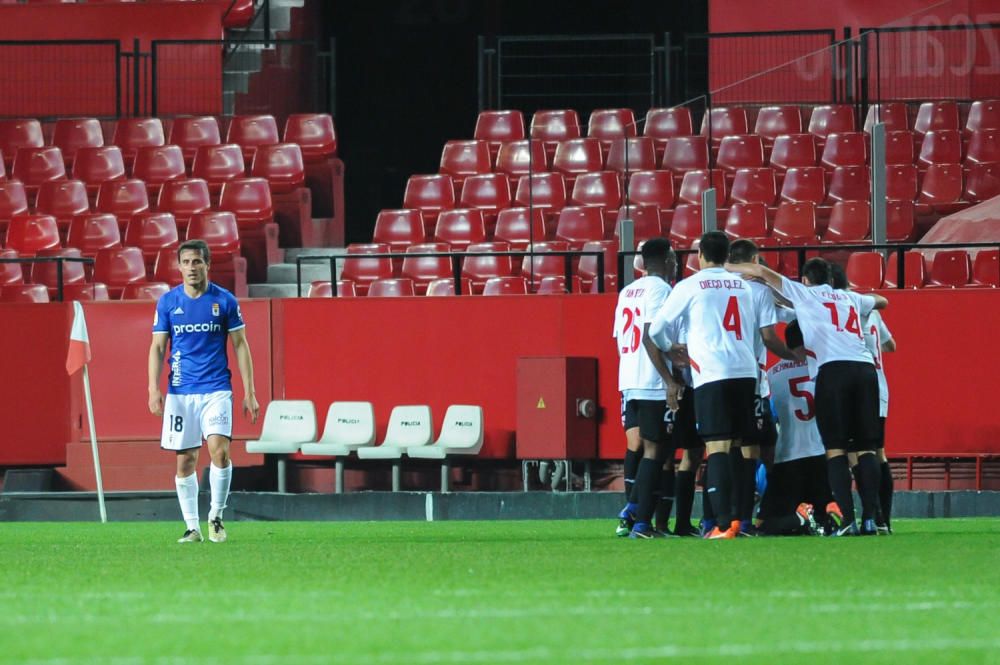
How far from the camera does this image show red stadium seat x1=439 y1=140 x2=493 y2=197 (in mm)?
21938

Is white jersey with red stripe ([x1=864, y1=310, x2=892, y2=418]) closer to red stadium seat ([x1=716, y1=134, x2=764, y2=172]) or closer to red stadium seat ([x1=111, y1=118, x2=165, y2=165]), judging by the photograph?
red stadium seat ([x1=716, y1=134, x2=764, y2=172])

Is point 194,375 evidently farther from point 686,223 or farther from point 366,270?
point 366,270

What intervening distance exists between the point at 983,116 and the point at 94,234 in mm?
10508

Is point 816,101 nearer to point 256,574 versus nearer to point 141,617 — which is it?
point 256,574

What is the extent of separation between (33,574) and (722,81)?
16.3 m

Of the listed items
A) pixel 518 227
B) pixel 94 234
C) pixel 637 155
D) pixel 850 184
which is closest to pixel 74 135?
pixel 94 234

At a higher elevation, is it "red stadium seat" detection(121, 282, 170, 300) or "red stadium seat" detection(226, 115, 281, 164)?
"red stadium seat" detection(226, 115, 281, 164)

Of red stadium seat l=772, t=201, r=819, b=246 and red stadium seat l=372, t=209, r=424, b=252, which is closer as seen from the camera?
red stadium seat l=772, t=201, r=819, b=246

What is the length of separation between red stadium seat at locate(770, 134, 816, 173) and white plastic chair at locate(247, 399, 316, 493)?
A: 5909 millimetres

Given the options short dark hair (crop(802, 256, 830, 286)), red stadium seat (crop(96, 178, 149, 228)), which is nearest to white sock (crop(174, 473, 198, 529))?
short dark hair (crop(802, 256, 830, 286))

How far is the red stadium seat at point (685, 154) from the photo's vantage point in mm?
18297

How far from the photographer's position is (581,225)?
64.9ft

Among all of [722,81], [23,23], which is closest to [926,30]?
[722,81]

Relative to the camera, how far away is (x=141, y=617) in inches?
248
